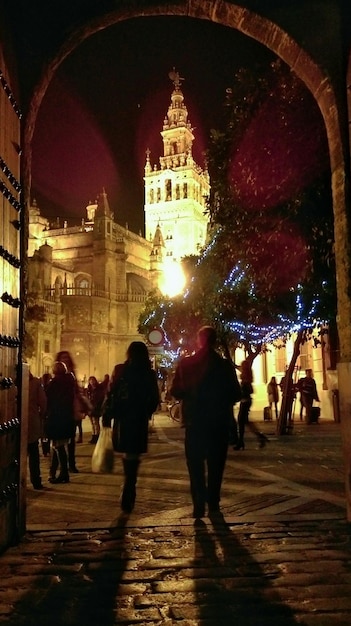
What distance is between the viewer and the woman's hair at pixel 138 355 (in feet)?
19.8

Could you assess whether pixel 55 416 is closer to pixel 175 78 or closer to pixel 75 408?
pixel 75 408

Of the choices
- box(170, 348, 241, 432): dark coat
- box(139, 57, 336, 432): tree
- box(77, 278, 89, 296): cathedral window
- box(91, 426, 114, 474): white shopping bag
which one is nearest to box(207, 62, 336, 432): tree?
box(139, 57, 336, 432): tree

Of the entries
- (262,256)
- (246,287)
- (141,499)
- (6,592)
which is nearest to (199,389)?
(141,499)

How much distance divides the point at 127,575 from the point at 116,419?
2.27 meters

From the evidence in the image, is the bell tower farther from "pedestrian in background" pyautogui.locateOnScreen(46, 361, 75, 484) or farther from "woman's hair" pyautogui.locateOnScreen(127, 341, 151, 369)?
"woman's hair" pyautogui.locateOnScreen(127, 341, 151, 369)

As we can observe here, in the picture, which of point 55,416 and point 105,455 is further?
point 55,416

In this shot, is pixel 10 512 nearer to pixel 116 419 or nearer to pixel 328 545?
pixel 116 419

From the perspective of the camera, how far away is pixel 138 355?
6.05 metres

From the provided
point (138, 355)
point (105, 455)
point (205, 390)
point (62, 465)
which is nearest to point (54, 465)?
point (62, 465)

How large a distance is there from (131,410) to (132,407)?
0.03 meters

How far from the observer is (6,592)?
3.41 meters

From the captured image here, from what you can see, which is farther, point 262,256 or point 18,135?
point 262,256

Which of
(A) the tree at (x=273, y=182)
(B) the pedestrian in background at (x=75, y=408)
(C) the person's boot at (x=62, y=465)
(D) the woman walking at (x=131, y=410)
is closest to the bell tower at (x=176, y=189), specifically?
(A) the tree at (x=273, y=182)

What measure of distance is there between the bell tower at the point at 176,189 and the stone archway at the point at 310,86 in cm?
8843
